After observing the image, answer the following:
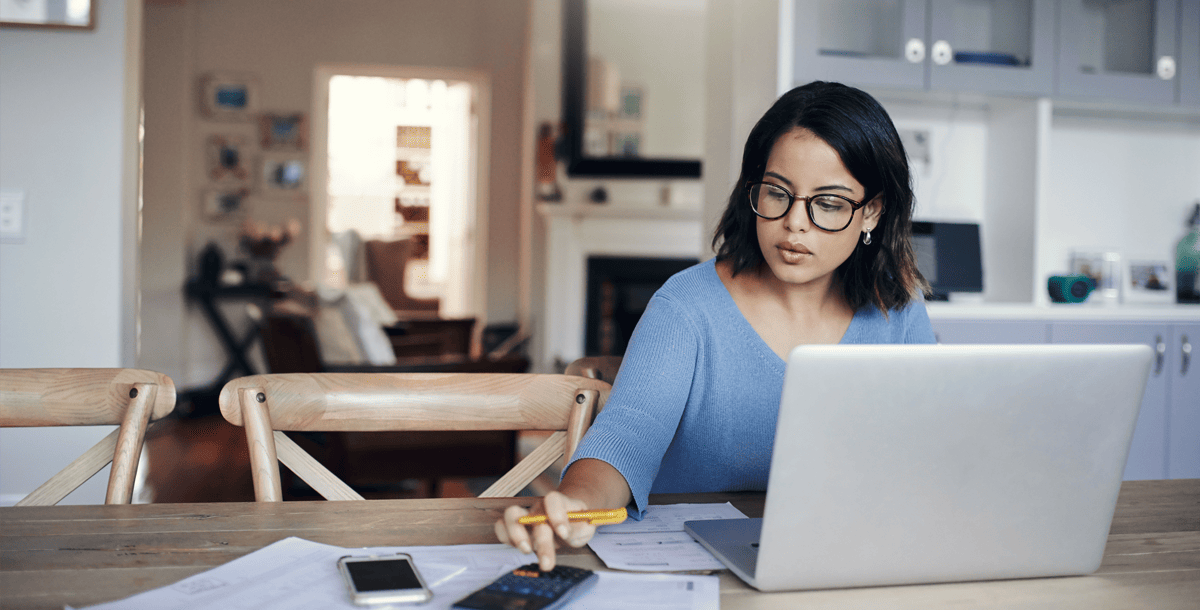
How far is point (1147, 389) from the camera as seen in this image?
2646 mm

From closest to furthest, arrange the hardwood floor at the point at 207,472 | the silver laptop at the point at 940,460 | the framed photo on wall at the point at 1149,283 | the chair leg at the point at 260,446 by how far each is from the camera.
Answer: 1. the silver laptop at the point at 940,460
2. the chair leg at the point at 260,446
3. the framed photo on wall at the point at 1149,283
4. the hardwood floor at the point at 207,472

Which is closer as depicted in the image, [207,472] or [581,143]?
[207,472]

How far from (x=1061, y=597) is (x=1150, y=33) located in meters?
2.68

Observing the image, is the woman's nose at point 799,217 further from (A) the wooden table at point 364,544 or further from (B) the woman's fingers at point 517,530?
(B) the woman's fingers at point 517,530

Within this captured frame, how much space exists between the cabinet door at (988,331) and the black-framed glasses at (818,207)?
4.84ft

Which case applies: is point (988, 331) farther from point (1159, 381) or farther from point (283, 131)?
point (283, 131)

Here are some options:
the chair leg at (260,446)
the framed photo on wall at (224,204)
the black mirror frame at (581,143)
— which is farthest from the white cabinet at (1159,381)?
the framed photo on wall at (224,204)

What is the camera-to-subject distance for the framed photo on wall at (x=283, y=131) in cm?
595

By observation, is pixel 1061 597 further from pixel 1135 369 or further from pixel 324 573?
pixel 324 573

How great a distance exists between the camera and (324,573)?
0.73m

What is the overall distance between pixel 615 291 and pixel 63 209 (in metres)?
3.17

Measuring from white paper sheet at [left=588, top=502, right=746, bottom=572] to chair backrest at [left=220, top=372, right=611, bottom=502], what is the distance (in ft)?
0.82

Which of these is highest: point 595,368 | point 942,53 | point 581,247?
point 942,53

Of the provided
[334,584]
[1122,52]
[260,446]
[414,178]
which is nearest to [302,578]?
[334,584]
